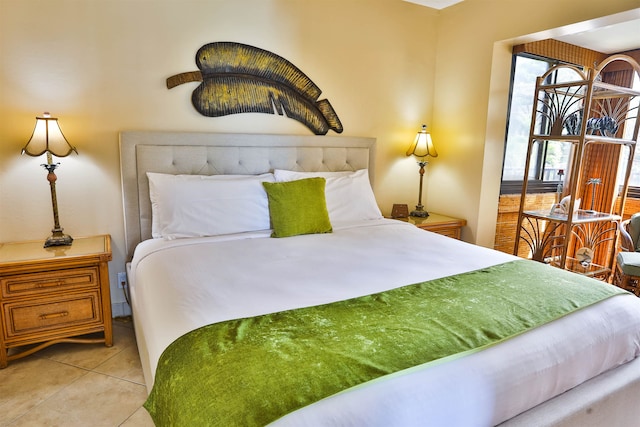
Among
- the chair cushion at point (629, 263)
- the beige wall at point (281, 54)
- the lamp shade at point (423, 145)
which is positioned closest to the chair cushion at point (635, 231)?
the chair cushion at point (629, 263)

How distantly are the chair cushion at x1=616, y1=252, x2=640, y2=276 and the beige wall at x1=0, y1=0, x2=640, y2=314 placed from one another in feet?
3.23

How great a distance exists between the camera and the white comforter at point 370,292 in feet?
3.45

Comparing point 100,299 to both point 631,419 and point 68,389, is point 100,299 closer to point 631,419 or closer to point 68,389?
point 68,389

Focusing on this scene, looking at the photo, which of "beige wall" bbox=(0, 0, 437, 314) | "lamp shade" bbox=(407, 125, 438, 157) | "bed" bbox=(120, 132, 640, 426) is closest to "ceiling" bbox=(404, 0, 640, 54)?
"beige wall" bbox=(0, 0, 437, 314)

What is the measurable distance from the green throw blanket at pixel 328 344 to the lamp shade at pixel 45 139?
5.76ft

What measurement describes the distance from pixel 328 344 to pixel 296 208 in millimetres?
1491

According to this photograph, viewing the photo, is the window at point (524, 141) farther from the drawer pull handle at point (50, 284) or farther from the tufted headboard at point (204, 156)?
the drawer pull handle at point (50, 284)

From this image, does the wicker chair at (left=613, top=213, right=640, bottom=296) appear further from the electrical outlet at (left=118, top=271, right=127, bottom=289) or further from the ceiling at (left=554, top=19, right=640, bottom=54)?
the electrical outlet at (left=118, top=271, right=127, bottom=289)

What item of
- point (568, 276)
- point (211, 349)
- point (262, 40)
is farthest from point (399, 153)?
point (211, 349)

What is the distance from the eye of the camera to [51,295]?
2.21m

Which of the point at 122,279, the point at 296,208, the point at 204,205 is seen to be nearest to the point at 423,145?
the point at 296,208

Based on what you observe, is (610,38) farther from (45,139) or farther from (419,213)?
(45,139)

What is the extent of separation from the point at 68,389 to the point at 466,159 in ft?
11.1

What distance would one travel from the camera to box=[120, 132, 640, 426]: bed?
3.39 feet
